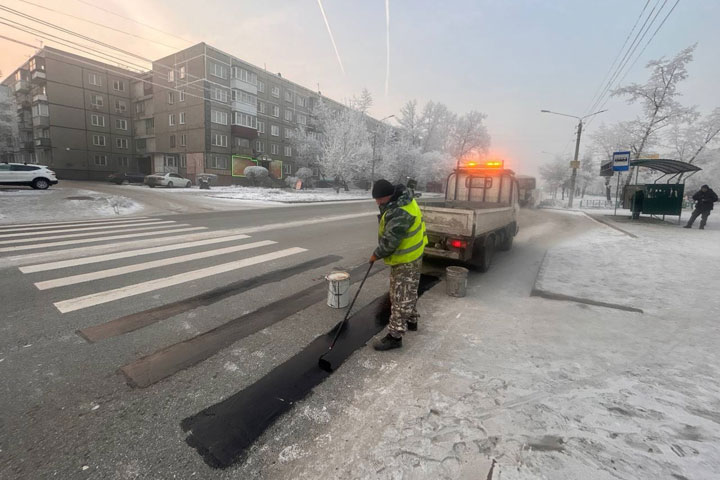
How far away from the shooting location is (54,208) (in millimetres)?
13469

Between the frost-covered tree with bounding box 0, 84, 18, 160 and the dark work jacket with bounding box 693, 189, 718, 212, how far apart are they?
66667 millimetres

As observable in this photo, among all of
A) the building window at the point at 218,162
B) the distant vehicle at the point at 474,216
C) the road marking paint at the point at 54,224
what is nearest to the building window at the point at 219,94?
the building window at the point at 218,162

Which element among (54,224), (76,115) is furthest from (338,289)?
(76,115)

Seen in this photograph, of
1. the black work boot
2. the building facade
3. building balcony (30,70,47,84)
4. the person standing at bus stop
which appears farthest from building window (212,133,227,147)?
the person standing at bus stop

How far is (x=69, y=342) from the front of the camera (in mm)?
3391

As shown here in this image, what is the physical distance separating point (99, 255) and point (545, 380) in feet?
26.7

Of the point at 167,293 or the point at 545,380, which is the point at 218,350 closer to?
the point at 167,293

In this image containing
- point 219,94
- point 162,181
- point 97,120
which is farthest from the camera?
point 97,120

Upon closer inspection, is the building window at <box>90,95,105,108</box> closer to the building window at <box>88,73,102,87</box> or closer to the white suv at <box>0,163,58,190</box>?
the building window at <box>88,73,102,87</box>

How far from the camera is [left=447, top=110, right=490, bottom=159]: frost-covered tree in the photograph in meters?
52.6

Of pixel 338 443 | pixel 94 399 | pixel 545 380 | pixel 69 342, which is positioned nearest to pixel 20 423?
pixel 94 399

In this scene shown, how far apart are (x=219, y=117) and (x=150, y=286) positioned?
3692 centimetres

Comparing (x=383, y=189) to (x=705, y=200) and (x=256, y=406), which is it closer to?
(x=256, y=406)

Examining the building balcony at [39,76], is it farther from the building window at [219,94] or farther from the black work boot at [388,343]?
the black work boot at [388,343]
